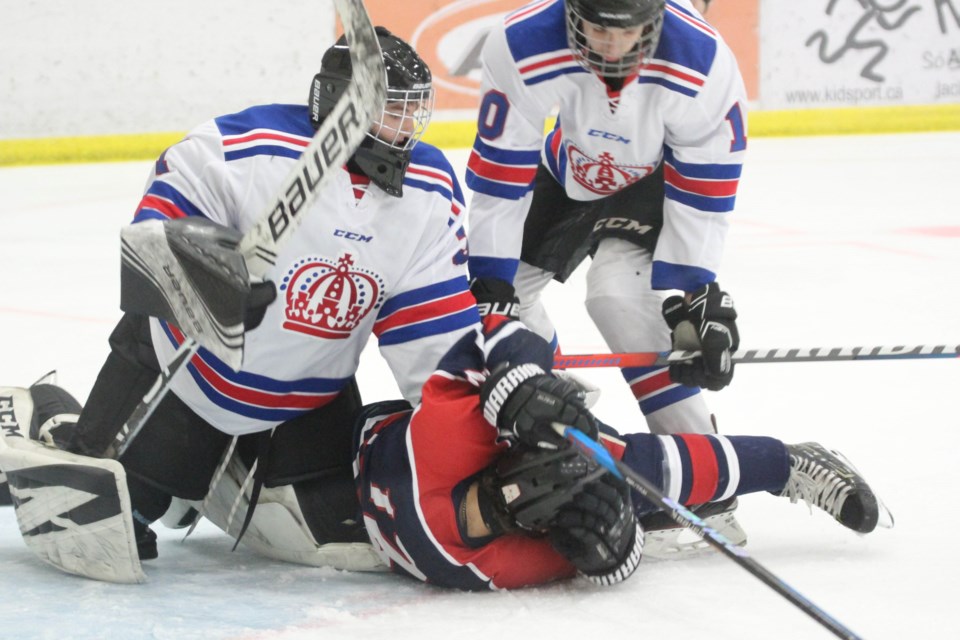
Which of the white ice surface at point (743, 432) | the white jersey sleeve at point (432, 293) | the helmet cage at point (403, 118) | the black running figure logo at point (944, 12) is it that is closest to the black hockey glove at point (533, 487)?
A: the white ice surface at point (743, 432)

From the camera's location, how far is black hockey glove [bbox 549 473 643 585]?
6.15 ft

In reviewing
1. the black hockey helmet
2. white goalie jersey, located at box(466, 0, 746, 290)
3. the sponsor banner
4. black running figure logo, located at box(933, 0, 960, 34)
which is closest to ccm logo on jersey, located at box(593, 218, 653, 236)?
white goalie jersey, located at box(466, 0, 746, 290)

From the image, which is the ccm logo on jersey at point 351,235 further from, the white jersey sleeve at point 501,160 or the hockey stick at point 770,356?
the hockey stick at point 770,356

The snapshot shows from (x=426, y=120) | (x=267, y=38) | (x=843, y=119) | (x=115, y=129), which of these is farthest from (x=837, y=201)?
(x=426, y=120)

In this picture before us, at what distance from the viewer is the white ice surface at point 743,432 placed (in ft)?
5.92

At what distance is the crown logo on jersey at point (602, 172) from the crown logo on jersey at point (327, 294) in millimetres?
617

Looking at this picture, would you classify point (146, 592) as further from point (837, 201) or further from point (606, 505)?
point (837, 201)

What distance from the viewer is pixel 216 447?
2152 millimetres

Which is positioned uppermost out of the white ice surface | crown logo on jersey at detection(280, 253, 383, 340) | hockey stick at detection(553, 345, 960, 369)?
crown logo on jersey at detection(280, 253, 383, 340)

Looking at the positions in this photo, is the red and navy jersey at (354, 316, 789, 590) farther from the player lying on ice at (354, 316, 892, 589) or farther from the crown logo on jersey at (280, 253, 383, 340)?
the crown logo on jersey at (280, 253, 383, 340)

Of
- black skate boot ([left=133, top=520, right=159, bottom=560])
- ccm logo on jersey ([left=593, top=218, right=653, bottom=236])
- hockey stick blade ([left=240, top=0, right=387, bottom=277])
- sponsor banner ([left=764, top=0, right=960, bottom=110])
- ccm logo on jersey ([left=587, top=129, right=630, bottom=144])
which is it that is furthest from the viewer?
sponsor banner ([left=764, top=0, right=960, bottom=110])

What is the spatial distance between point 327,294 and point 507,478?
385 mm

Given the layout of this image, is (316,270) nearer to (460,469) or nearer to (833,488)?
(460,469)

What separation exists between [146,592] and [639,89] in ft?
3.83
